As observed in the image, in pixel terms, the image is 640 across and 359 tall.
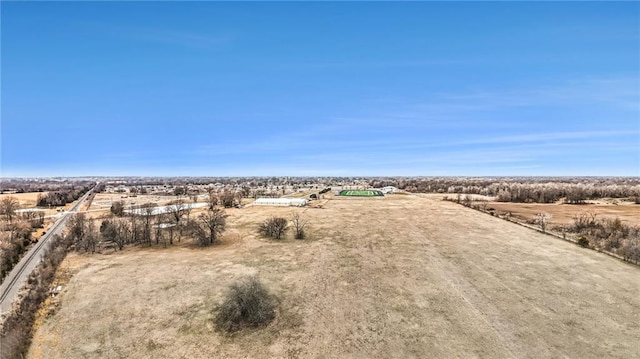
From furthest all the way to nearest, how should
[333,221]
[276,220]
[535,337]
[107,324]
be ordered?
1. [333,221]
2. [276,220]
3. [107,324]
4. [535,337]

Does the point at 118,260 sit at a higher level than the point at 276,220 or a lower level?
lower

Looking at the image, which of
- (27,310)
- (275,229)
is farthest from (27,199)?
(27,310)

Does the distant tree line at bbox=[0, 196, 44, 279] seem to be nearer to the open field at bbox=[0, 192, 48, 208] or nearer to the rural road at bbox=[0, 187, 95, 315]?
the rural road at bbox=[0, 187, 95, 315]

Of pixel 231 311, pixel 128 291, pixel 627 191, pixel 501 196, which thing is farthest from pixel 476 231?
pixel 627 191

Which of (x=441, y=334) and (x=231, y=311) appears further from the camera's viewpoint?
(x=231, y=311)

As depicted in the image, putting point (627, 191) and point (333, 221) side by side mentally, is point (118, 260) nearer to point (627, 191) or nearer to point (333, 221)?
point (333, 221)

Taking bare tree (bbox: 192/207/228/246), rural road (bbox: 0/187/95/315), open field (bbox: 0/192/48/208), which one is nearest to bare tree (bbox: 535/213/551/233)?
bare tree (bbox: 192/207/228/246)

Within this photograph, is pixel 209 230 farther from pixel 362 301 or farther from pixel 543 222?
pixel 543 222

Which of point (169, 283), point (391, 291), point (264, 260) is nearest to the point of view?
point (391, 291)
